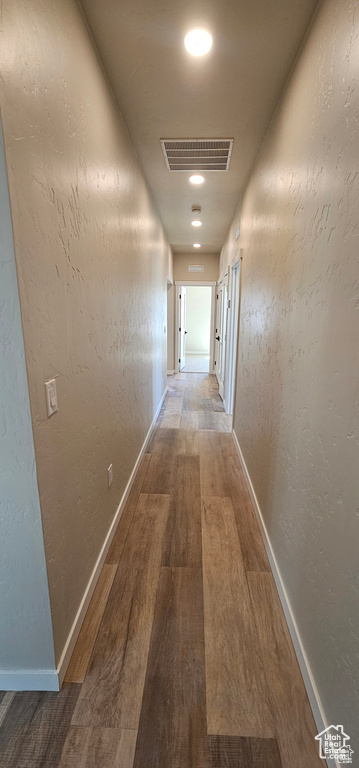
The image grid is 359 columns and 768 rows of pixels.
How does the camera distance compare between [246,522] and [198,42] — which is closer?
[198,42]

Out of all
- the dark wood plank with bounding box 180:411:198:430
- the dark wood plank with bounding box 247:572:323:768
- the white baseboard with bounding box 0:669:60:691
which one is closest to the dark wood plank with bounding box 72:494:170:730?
the white baseboard with bounding box 0:669:60:691

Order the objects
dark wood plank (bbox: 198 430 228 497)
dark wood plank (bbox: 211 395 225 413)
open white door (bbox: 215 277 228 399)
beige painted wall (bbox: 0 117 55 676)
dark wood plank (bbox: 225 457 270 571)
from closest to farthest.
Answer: beige painted wall (bbox: 0 117 55 676), dark wood plank (bbox: 225 457 270 571), dark wood plank (bbox: 198 430 228 497), dark wood plank (bbox: 211 395 225 413), open white door (bbox: 215 277 228 399)

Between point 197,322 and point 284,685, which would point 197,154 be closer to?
point 284,685

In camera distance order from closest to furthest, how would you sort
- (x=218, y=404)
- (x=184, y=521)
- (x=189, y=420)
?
1. (x=184, y=521)
2. (x=189, y=420)
3. (x=218, y=404)

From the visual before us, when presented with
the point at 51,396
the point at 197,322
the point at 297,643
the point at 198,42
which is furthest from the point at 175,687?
the point at 197,322

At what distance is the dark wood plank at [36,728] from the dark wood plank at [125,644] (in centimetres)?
5

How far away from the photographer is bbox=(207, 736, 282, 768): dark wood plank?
40.2 inches

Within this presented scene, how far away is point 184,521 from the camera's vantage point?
219 centimetres

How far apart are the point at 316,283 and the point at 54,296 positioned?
3.25ft

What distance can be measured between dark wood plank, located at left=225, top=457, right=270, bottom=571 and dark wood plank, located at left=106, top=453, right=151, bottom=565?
29.1 inches

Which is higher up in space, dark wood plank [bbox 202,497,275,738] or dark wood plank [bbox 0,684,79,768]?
dark wood plank [bbox 0,684,79,768]

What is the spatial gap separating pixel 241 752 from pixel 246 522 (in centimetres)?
120

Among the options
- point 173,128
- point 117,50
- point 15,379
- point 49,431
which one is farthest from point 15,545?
point 173,128

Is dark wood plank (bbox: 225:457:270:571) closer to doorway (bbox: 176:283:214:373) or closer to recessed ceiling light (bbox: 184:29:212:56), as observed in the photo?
recessed ceiling light (bbox: 184:29:212:56)
